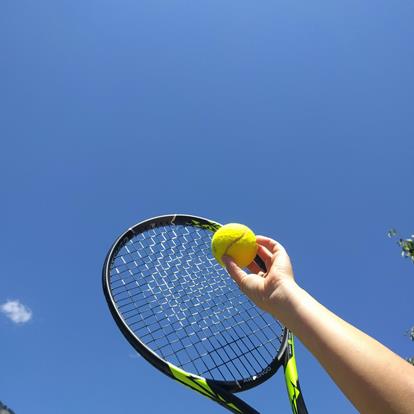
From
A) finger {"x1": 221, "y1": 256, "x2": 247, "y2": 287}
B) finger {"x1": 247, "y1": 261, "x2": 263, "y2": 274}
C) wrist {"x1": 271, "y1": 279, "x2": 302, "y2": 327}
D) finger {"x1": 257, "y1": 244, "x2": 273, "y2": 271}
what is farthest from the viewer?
finger {"x1": 247, "y1": 261, "x2": 263, "y2": 274}

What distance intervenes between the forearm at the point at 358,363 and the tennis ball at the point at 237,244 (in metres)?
1.41

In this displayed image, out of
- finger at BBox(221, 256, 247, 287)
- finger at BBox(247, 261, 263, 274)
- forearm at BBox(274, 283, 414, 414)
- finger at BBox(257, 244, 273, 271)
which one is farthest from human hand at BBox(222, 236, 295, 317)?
finger at BBox(247, 261, 263, 274)

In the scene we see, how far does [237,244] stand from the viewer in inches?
119

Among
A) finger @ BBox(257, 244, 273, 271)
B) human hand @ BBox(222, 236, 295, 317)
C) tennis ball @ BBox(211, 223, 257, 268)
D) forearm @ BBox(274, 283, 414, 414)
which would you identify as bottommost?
forearm @ BBox(274, 283, 414, 414)

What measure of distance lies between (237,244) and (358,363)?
181 cm

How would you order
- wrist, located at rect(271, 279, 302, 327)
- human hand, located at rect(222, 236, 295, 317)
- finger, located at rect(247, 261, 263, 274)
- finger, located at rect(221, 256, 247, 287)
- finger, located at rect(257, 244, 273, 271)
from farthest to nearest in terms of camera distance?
1. finger, located at rect(247, 261, 263, 274)
2. finger, located at rect(257, 244, 273, 271)
3. finger, located at rect(221, 256, 247, 287)
4. human hand, located at rect(222, 236, 295, 317)
5. wrist, located at rect(271, 279, 302, 327)

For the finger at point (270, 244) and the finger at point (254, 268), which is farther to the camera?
the finger at point (254, 268)

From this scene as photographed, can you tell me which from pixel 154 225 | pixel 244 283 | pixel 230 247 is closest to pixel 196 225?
pixel 154 225

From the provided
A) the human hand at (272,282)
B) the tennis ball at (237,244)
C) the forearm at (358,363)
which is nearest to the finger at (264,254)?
the tennis ball at (237,244)

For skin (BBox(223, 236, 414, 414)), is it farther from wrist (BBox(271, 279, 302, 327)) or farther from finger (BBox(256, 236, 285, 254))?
finger (BBox(256, 236, 285, 254))

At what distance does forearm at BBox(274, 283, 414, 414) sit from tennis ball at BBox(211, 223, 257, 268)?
141 cm

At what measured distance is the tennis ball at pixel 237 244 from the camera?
2.99 m

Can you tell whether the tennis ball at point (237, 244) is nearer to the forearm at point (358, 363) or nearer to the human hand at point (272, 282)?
the human hand at point (272, 282)

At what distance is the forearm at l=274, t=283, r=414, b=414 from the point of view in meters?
1.14
